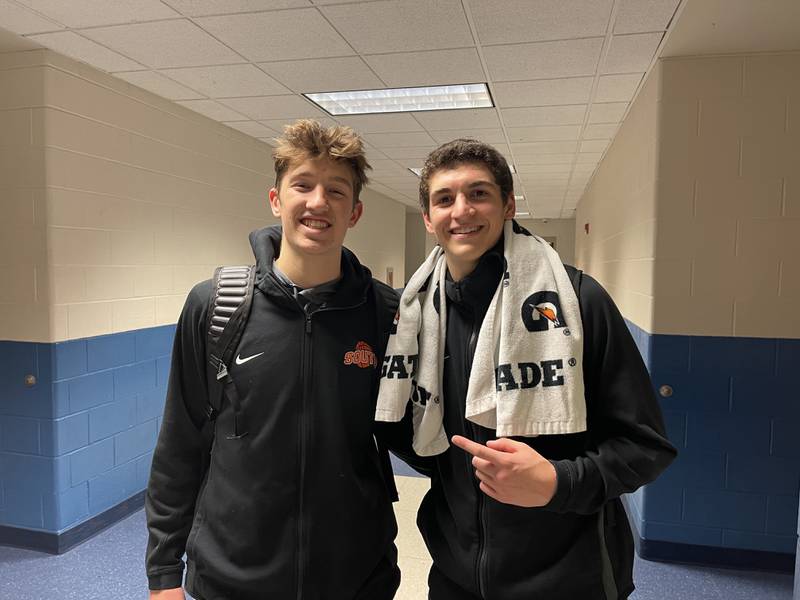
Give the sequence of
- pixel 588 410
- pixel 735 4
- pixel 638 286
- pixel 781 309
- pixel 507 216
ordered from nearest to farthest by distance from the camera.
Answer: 1. pixel 588 410
2. pixel 507 216
3. pixel 735 4
4. pixel 781 309
5. pixel 638 286

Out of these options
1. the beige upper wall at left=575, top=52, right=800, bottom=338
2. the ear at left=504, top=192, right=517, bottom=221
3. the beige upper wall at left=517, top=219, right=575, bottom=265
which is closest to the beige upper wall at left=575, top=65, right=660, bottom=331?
the beige upper wall at left=575, top=52, right=800, bottom=338

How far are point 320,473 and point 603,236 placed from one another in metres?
4.58

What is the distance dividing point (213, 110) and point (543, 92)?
86.2 inches

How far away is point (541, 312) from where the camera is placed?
1.19 meters

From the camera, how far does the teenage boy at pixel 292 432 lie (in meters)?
1.23

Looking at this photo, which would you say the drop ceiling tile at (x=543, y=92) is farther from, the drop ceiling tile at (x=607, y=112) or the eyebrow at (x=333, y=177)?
the eyebrow at (x=333, y=177)

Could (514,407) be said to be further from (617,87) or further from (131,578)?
(617,87)

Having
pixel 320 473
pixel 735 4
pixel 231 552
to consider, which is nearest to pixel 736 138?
pixel 735 4

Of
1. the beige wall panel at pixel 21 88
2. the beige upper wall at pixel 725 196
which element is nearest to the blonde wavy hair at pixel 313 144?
the beige upper wall at pixel 725 196

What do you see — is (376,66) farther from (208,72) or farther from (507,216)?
(507,216)

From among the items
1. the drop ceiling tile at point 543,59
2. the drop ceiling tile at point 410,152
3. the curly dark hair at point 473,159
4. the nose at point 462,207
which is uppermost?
the drop ceiling tile at point 410,152

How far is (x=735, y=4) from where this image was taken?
2.17 meters

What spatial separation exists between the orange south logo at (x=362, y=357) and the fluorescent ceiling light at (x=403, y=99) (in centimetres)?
246

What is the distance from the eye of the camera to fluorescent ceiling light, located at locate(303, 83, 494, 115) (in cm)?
348
